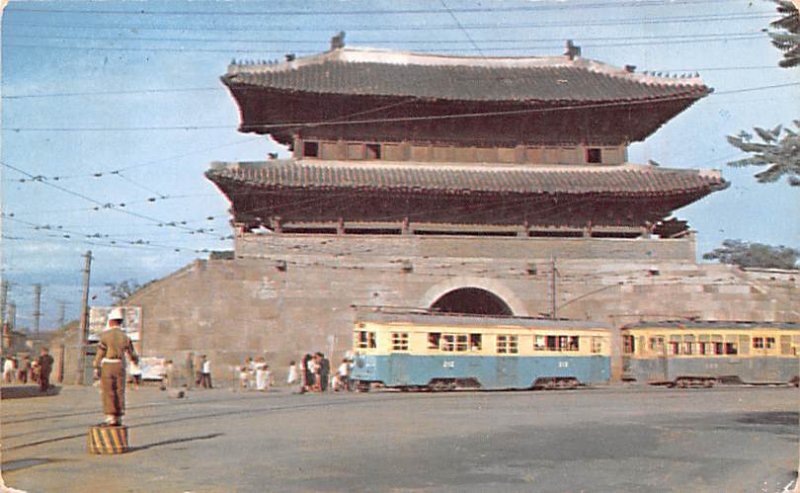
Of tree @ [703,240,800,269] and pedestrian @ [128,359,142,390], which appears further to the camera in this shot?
pedestrian @ [128,359,142,390]

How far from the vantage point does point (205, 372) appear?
41.1ft

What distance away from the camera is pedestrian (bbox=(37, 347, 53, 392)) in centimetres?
1091

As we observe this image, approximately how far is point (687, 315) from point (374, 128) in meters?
7.23

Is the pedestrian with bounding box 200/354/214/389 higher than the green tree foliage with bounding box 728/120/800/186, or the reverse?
the green tree foliage with bounding box 728/120/800/186

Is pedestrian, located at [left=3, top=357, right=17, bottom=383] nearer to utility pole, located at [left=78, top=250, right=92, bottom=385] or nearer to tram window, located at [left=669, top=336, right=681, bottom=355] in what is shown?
utility pole, located at [left=78, top=250, right=92, bottom=385]

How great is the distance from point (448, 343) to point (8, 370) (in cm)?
747

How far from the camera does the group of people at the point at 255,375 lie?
1281cm

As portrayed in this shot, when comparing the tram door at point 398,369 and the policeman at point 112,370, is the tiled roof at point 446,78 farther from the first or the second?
the policeman at point 112,370

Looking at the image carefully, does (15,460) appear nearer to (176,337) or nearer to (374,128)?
(176,337)

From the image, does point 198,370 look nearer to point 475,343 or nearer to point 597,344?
point 475,343

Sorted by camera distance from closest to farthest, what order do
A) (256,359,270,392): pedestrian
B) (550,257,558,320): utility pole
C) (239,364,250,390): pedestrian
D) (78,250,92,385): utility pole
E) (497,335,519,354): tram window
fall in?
(78,250,92,385): utility pole → (239,364,250,390): pedestrian → (256,359,270,392): pedestrian → (550,257,558,320): utility pole → (497,335,519,354): tram window

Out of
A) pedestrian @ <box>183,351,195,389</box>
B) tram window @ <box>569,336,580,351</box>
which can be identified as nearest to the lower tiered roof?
tram window @ <box>569,336,580,351</box>

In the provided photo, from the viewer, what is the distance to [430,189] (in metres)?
17.0

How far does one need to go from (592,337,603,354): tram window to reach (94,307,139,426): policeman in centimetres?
934
